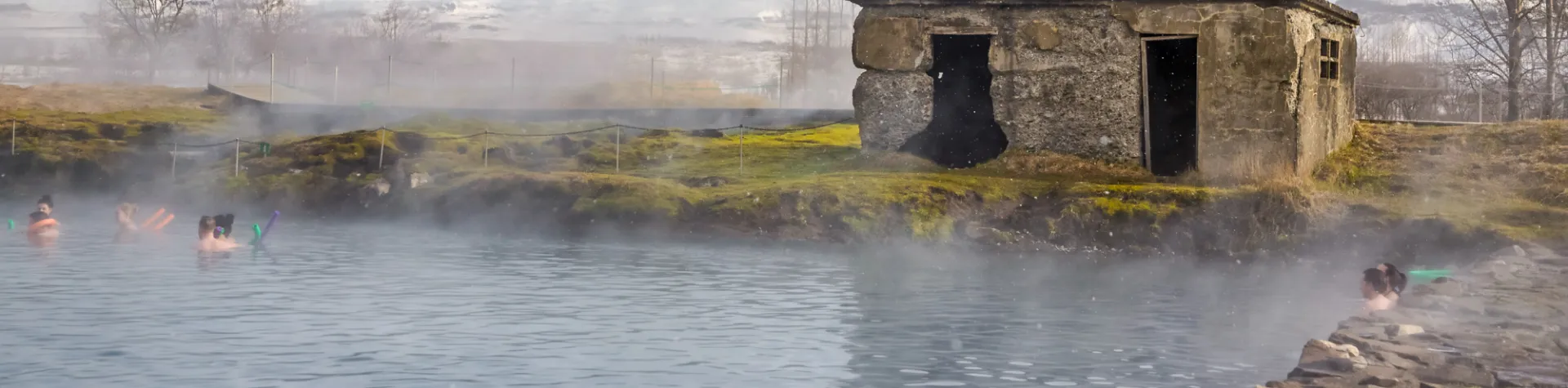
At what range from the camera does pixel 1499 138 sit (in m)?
28.1

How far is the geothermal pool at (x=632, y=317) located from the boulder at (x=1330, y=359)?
4.04 feet

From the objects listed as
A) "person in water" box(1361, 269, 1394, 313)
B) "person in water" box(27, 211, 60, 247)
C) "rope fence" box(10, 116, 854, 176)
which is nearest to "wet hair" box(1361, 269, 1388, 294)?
"person in water" box(1361, 269, 1394, 313)

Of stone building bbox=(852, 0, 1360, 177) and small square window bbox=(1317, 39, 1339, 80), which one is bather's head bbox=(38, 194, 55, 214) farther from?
small square window bbox=(1317, 39, 1339, 80)

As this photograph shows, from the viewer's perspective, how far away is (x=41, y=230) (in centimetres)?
2447

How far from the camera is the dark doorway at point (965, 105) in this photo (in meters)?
29.7

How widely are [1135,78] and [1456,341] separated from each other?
13889mm

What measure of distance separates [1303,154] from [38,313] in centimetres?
1838

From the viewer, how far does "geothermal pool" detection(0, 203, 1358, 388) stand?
13.0 m

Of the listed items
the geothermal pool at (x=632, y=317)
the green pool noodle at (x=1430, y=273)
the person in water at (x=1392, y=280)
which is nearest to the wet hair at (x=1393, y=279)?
the person in water at (x=1392, y=280)

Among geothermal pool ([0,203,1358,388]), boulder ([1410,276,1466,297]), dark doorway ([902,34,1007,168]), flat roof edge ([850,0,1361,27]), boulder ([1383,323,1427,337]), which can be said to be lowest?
geothermal pool ([0,203,1358,388])

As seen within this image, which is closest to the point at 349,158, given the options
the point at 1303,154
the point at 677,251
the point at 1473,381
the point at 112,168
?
the point at 112,168

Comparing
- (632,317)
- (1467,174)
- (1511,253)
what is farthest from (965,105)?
(632,317)

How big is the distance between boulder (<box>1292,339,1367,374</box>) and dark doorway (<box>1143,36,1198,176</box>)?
16503 mm

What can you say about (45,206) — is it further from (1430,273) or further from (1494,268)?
(1494,268)
